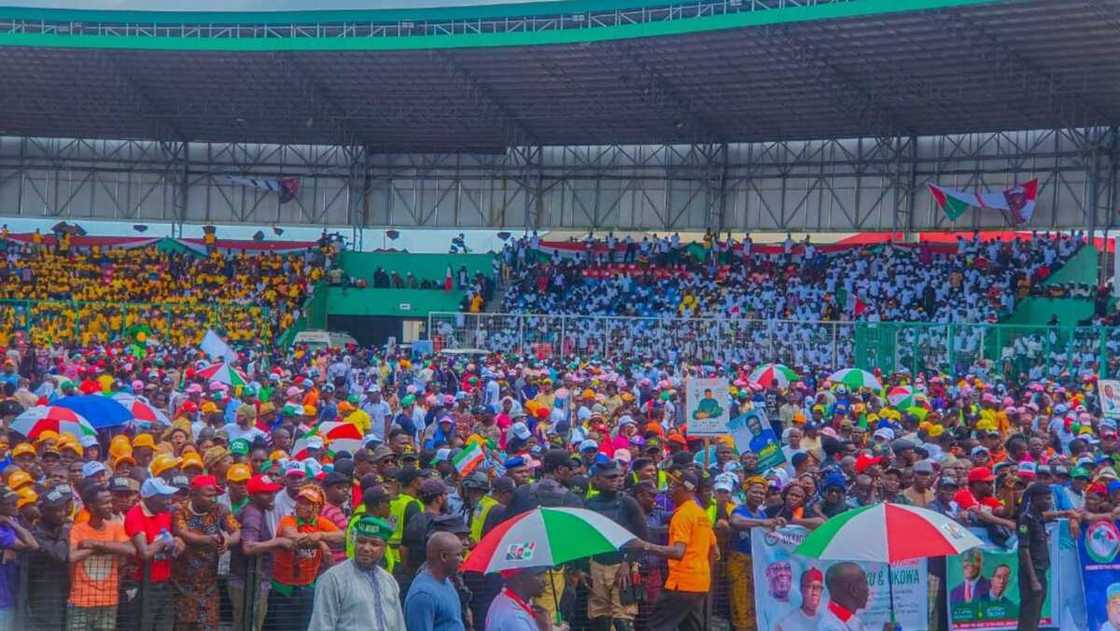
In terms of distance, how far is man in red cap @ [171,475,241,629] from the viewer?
9977 mm

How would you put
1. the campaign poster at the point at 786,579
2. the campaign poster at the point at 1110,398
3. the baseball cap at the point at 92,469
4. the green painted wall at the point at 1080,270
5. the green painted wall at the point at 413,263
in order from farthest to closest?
the green painted wall at the point at 413,263 → the green painted wall at the point at 1080,270 → the campaign poster at the point at 1110,398 → the campaign poster at the point at 786,579 → the baseball cap at the point at 92,469

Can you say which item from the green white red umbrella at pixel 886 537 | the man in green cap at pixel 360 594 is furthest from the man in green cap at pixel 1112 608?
the man in green cap at pixel 360 594

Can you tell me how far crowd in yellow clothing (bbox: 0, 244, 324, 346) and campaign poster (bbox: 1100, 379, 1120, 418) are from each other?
1032 inches

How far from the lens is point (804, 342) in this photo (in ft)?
108

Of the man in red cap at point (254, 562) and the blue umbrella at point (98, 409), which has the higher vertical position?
the blue umbrella at point (98, 409)

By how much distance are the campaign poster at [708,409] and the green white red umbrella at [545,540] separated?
6570 millimetres

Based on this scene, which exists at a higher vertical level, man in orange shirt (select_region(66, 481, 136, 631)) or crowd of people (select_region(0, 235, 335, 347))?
crowd of people (select_region(0, 235, 335, 347))

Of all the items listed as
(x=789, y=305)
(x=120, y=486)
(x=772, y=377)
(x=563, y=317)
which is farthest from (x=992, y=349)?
(x=120, y=486)

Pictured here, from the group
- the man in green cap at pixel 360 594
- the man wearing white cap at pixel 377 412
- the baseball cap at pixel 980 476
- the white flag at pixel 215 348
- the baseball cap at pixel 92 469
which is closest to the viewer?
the man in green cap at pixel 360 594

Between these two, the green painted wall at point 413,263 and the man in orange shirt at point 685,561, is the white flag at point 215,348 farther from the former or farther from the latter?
the green painted wall at point 413,263

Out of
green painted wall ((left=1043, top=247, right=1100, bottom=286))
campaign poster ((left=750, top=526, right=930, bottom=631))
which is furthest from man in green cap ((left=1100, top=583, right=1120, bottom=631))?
green painted wall ((left=1043, top=247, right=1100, bottom=286))

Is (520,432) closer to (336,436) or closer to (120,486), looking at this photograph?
(336,436)

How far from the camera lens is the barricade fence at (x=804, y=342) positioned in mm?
Result: 29656

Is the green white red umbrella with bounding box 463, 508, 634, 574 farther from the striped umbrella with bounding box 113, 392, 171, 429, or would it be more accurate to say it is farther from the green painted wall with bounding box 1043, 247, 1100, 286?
the green painted wall with bounding box 1043, 247, 1100, 286
